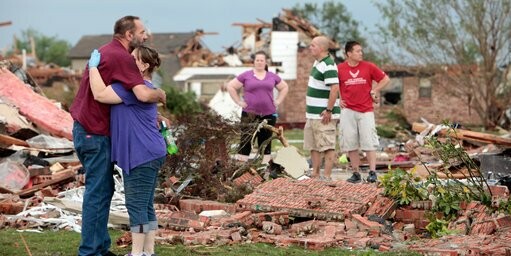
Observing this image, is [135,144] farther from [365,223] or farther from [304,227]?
[365,223]

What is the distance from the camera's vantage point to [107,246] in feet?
26.8

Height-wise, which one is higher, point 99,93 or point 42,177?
point 99,93

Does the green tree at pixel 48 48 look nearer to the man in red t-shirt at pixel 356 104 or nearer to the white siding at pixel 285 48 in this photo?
the white siding at pixel 285 48

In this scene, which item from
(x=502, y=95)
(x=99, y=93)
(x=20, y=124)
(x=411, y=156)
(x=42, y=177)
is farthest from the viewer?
(x=502, y=95)

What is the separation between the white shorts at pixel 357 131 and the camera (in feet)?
46.1

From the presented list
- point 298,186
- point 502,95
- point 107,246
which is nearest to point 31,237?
point 107,246

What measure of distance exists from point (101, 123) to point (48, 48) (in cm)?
12572

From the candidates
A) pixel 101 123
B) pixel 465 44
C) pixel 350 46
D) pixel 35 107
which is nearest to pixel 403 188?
pixel 101 123

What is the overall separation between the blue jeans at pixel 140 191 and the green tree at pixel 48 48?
108761 mm

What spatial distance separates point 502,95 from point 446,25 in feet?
11.1

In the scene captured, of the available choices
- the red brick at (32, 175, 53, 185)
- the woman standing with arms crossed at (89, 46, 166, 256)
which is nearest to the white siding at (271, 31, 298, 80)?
the red brick at (32, 175, 53, 185)

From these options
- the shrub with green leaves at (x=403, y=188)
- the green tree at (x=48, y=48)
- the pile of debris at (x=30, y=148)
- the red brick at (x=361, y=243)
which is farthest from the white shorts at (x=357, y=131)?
the green tree at (x=48, y=48)

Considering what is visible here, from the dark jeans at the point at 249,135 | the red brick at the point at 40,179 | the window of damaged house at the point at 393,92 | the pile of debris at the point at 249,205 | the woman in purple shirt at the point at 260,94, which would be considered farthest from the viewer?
the window of damaged house at the point at 393,92

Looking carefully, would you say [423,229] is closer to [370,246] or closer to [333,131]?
[370,246]
